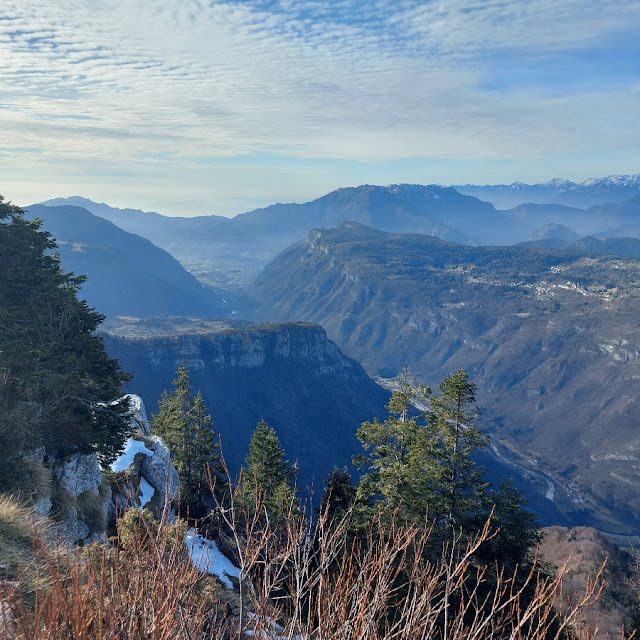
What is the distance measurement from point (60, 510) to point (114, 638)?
792 inches

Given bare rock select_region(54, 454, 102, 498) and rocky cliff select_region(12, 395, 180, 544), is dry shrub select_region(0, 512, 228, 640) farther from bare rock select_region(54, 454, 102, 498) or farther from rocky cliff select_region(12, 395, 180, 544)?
bare rock select_region(54, 454, 102, 498)

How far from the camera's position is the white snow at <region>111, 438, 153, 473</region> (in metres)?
30.1

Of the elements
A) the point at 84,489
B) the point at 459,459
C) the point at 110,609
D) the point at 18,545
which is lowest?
the point at 84,489

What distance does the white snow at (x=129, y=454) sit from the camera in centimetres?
3012

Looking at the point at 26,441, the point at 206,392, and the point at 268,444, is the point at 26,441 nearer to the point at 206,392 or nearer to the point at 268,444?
the point at 268,444

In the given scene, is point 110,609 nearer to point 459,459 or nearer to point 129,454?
point 459,459

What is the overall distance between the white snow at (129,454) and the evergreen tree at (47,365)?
9.21ft

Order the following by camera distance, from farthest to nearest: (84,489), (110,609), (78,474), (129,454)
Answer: (129,454), (84,489), (78,474), (110,609)

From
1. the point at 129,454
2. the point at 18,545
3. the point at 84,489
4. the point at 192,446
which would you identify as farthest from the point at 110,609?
the point at 192,446

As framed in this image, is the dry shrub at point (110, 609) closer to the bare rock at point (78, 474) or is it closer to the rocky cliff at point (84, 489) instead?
the rocky cliff at point (84, 489)

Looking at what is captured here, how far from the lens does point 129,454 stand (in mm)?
30906

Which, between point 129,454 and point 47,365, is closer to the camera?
point 47,365

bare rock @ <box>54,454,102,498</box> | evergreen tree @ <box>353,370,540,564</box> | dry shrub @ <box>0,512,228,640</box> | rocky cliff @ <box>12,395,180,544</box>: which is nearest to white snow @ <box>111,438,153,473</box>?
rocky cliff @ <box>12,395,180,544</box>

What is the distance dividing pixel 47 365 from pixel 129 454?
8.99 meters
